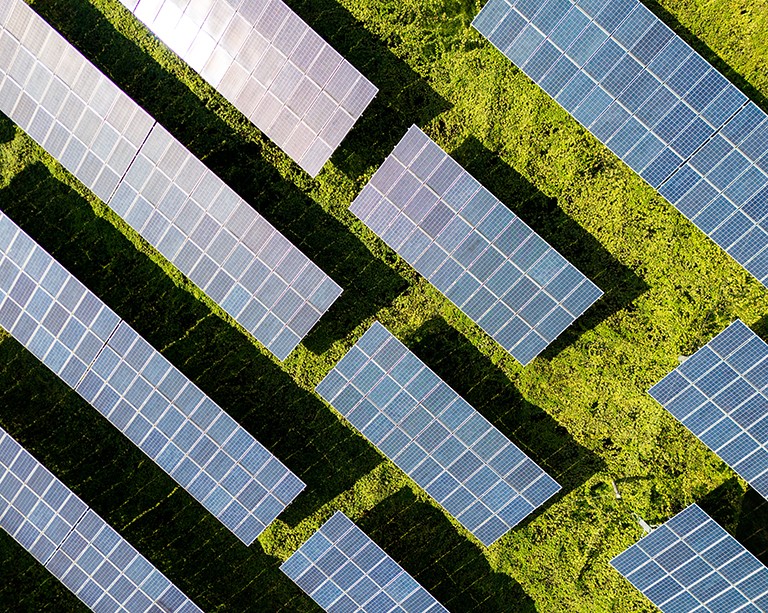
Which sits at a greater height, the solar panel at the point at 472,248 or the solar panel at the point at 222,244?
the solar panel at the point at 472,248

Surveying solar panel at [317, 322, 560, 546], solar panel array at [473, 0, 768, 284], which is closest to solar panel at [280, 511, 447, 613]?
solar panel at [317, 322, 560, 546]

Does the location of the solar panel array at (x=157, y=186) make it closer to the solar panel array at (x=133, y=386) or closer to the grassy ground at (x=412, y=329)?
the grassy ground at (x=412, y=329)

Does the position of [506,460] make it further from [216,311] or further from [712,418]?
[216,311]

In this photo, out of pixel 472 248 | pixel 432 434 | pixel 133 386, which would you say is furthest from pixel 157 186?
pixel 432 434

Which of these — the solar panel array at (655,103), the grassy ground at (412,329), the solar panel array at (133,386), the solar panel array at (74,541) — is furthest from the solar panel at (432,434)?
the solar panel array at (655,103)

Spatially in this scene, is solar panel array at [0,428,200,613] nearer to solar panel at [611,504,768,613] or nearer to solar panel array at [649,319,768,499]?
solar panel at [611,504,768,613]

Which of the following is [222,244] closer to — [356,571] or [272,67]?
[272,67]
